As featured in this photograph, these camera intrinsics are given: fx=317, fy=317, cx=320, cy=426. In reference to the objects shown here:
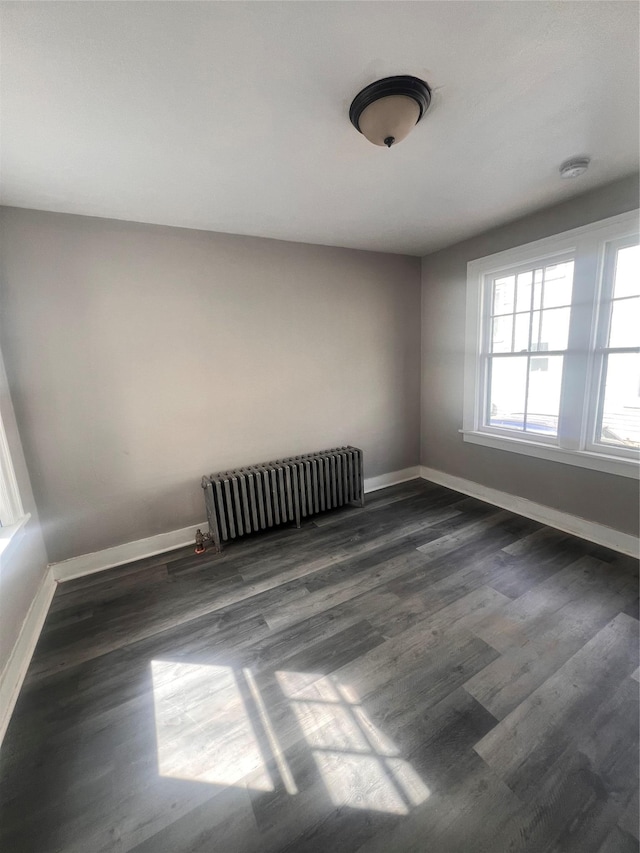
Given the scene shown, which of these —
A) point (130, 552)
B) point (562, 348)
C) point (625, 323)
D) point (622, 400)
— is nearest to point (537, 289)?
point (562, 348)

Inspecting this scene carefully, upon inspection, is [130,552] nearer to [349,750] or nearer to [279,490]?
[279,490]

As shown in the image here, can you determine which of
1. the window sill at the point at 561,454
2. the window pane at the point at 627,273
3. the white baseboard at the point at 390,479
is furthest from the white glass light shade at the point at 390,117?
the white baseboard at the point at 390,479

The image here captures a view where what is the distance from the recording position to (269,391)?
9.78ft

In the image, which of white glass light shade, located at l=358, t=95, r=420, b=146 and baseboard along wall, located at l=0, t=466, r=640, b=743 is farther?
baseboard along wall, located at l=0, t=466, r=640, b=743

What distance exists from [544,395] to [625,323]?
2.38 ft

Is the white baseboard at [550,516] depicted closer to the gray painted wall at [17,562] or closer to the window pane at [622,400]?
the window pane at [622,400]

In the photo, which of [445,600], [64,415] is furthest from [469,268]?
[64,415]

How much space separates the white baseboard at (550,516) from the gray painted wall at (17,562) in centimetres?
369

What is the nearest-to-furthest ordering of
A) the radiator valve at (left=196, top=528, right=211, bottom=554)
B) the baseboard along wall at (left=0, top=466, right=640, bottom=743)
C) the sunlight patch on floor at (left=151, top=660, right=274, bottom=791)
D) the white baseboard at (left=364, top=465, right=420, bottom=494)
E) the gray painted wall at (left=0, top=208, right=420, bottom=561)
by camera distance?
the sunlight patch on floor at (left=151, top=660, right=274, bottom=791) < the baseboard along wall at (left=0, top=466, right=640, bottom=743) < the gray painted wall at (left=0, top=208, right=420, bottom=561) < the radiator valve at (left=196, top=528, right=211, bottom=554) < the white baseboard at (left=364, top=465, right=420, bottom=494)

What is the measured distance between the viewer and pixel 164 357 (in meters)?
2.52

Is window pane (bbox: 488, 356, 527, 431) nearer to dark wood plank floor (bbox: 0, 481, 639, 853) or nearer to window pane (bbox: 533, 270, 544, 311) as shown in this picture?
window pane (bbox: 533, 270, 544, 311)

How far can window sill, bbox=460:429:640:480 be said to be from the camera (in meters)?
2.29

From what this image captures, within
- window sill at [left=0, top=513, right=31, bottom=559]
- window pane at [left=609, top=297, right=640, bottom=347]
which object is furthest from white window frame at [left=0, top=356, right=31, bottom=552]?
window pane at [left=609, top=297, right=640, bottom=347]

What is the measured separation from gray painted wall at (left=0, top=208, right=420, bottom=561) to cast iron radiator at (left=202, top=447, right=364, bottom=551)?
0.82 feet
